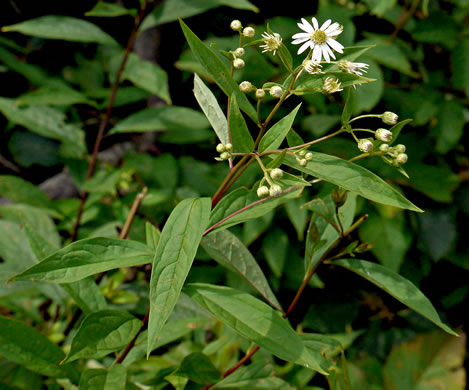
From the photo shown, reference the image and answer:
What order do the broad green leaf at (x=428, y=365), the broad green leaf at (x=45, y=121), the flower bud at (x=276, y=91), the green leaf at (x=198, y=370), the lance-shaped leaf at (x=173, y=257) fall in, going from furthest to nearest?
the broad green leaf at (x=45, y=121) < the broad green leaf at (x=428, y=365) < the green leaf at (x=198, y=370) < the flower bud at (x=276, y=91) < the lance-shaped leaf at (x=173, y=257)

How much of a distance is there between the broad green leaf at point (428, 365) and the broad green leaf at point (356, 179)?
3.29 feet

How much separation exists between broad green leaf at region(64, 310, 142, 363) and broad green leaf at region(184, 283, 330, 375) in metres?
0.17

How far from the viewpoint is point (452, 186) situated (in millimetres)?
1759

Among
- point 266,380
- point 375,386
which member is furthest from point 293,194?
point 375,386

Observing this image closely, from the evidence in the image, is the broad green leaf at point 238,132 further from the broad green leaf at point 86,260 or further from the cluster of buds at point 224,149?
the broad green leaf at point 86,260

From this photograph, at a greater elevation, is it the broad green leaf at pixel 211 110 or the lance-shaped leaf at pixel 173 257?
the broad green leaf at pixel 211 110

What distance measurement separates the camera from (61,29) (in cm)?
154

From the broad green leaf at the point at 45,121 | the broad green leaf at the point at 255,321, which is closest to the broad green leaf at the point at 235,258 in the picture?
the broad green leaf at the point at 255,321

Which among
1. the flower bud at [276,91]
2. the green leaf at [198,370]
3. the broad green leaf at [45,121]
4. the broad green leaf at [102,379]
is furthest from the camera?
the broad green leaf at [45,121]

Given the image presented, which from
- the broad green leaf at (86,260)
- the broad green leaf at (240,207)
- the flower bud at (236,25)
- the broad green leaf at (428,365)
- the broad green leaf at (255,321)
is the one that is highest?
the flower bud at (236,25)

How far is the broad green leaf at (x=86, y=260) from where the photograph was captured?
0.73 m

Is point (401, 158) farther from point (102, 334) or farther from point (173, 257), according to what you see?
point (102, 334)

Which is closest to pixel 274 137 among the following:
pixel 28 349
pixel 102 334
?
pixel 102 334

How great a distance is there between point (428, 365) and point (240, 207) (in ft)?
3.50
